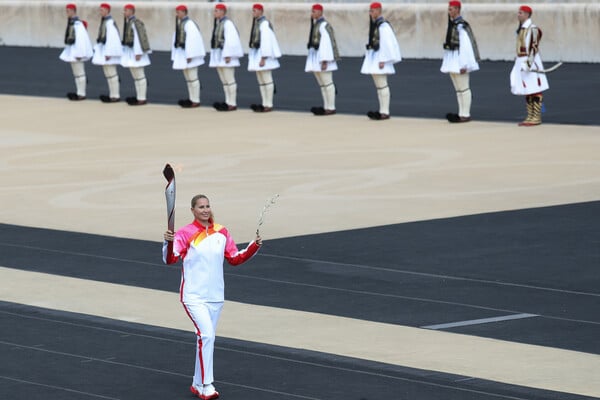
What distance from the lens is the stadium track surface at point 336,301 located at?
10.8 metres

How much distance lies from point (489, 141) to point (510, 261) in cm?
1100

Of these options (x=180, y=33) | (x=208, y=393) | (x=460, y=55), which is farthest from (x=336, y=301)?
(x=180, y=33)

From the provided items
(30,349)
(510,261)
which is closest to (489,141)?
(510,261)

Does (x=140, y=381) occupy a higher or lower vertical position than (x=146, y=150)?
higher

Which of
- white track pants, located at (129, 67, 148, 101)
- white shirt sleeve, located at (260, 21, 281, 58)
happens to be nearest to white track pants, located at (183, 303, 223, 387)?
white shirt sleeve, located at (260, 21, 281, 58)

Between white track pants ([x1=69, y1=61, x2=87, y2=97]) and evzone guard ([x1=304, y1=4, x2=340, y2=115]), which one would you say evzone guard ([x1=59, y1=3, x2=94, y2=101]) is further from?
evzone guard ([x1=304, y1=4, x2=340, y2=115])

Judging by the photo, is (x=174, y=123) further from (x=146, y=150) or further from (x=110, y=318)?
(x=110, y=318)

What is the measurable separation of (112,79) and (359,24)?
11620 millimetres

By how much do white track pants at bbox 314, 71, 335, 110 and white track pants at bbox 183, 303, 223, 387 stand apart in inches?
816

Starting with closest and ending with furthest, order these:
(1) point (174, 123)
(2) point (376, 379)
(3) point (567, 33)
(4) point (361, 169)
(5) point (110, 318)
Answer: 1. (2) point (376, 379)
2. (5) point (110, 318)
3. (4) point (361, 169)
4. (1) point (174, 123)
5. (3) point (567, 33)

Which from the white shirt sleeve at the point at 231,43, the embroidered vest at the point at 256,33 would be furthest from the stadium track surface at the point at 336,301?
the white shirt sleeve at the point at 231,43

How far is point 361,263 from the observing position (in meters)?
15.5

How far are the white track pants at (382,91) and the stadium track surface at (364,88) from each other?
2.60 feet

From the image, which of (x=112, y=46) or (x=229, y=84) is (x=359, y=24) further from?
(x=229, y=84)
